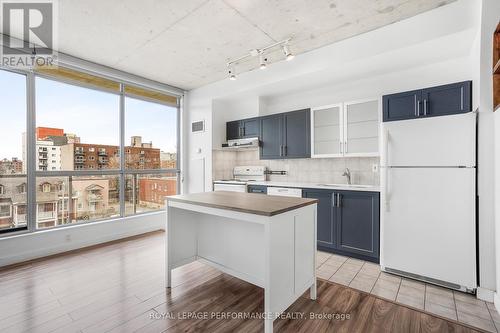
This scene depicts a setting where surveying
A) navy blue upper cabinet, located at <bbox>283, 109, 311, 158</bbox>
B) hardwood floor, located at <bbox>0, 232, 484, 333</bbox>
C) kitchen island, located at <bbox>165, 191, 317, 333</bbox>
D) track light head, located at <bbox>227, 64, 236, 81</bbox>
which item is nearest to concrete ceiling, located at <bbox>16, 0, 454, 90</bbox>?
track light head, located at <bbox>227, 64, 236, 81</bbox>

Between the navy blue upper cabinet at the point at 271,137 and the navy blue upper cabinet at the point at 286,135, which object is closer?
the navy blue upper cabinet at the point at 286,135

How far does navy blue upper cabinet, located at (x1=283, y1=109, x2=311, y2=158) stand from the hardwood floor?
2051mm

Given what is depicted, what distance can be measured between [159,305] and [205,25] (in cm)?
290

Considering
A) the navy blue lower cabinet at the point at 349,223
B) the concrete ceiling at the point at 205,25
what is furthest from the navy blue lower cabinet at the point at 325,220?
the concrete ceiling at the point at 205,25

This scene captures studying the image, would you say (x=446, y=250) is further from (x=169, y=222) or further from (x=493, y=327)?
(x=169, y=222)

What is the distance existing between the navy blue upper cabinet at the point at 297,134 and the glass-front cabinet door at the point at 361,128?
0.59m

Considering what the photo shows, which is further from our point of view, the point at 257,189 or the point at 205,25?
the point at 257,189

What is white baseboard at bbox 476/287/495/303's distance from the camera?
2.04m

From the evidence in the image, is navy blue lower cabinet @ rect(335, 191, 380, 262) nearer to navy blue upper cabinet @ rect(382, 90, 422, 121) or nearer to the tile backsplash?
the tile backsplash

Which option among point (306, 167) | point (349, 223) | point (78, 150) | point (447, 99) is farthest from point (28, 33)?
point (447, 99)

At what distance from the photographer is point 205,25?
2646 mm

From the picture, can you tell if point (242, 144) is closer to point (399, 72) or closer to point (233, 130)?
point (233, 130)

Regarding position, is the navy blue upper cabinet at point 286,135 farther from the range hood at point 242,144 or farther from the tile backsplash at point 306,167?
the tile backsplash at point 306,167

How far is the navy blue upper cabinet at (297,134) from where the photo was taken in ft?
12.3
